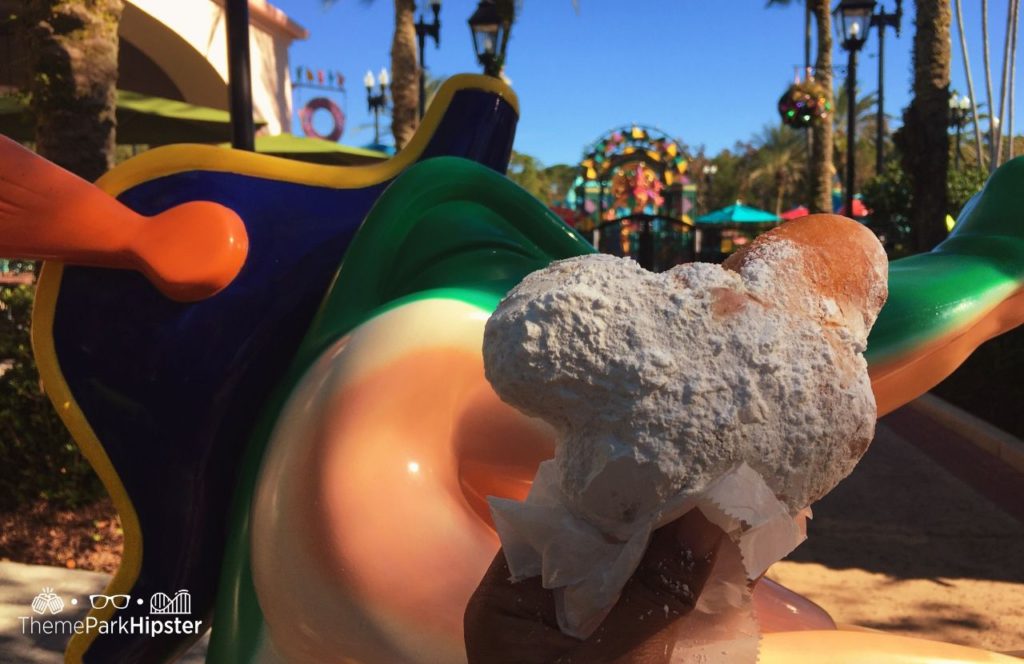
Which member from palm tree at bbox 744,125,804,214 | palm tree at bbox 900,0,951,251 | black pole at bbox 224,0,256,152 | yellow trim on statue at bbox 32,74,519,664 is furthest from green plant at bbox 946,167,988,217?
palm tree at bbox 744,125,804,214

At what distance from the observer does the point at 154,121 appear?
6.91 meters

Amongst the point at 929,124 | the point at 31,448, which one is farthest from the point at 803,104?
the point at 31,448

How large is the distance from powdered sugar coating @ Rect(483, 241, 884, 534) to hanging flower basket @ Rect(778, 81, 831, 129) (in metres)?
11.4

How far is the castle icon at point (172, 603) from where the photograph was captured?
135 centimetres

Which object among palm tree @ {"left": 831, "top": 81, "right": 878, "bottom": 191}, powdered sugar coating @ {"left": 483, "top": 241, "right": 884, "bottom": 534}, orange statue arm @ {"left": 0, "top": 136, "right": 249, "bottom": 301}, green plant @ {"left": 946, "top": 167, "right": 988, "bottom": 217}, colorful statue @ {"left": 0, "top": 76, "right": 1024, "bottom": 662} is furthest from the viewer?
palm tree @ {"left": 831, "top": 81, "right": 878, "bottom": 191}

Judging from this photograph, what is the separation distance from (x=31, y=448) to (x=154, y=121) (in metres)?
4.01

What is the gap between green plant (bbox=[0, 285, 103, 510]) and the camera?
3.60 meters

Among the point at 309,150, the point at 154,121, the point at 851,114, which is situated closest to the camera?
the point at 154,121

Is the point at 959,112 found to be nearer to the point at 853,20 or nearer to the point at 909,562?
the point at 853,20

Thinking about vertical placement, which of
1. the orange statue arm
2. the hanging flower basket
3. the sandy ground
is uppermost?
the hanging flower basket

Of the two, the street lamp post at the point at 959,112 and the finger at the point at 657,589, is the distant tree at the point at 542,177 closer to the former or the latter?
the street lamp post at the point at 959,112

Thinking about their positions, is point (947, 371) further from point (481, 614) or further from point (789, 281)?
point (481, 614)

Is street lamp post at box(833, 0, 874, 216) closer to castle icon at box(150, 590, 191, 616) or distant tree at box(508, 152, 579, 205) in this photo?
castle icon at box(150, 590, 191, 616)

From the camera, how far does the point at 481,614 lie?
70 cm
